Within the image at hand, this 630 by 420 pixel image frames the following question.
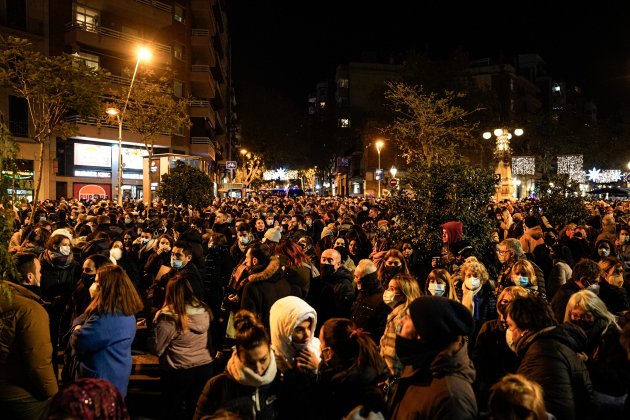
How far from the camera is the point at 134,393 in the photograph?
579cm

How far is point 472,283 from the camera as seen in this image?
226 inches

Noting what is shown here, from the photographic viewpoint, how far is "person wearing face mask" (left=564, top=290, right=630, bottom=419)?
3.49 metres

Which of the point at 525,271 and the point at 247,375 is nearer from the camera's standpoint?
the point at 247,375

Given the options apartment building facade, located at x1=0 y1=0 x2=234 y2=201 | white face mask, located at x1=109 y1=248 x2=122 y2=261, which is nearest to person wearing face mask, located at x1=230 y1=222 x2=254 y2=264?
white face mask, located at x1=109 y1=248 x2=122 y2=261

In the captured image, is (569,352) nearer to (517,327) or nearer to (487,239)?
(517,327)

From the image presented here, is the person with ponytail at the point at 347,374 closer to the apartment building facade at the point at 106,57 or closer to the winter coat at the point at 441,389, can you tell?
the winter coat at the point at 441,389

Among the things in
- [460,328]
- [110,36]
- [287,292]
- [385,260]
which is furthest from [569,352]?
[110,36]

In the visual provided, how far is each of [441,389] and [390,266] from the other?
3.95 metres

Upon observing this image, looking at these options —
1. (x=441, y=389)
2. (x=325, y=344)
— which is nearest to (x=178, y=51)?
(x=325, y=344)

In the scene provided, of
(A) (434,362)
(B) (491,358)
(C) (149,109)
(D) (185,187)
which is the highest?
(C) (149,109)

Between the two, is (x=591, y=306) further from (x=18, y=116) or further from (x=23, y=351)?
(x=18, y=116)

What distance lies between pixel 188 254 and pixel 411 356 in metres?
4.27

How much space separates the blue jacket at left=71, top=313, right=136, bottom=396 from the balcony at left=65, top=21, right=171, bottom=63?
33.0 m

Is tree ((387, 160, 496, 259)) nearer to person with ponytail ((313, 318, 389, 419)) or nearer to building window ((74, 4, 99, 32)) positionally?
person with ponytail ((313, 318, 389, 419))
